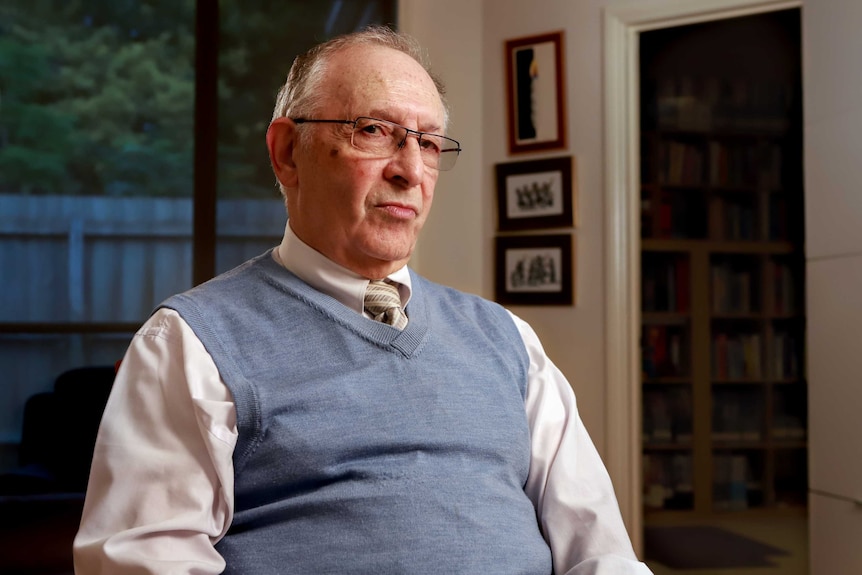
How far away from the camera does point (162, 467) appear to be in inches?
41.0

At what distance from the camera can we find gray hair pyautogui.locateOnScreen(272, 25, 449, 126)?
1289 mm

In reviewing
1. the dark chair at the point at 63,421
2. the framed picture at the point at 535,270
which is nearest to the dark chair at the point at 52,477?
the dark chair at the point at 63,421

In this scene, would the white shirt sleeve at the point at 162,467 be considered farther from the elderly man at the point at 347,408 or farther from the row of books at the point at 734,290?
the row of books at the point at 734,290

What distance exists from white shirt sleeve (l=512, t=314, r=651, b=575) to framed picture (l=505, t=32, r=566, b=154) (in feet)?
6.96

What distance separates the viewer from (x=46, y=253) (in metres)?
3.85

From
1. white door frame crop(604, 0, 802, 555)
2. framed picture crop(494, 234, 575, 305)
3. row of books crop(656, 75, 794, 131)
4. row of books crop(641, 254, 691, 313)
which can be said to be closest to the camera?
white door frame crop(604, 0, 802, 555)

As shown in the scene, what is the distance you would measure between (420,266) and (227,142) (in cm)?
112

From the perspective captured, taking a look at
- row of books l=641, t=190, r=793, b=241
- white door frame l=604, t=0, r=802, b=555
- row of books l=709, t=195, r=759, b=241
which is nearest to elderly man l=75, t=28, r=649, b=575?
white door frame l=604, t=0, r=802, b=555

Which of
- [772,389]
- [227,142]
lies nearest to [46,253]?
[227,142]

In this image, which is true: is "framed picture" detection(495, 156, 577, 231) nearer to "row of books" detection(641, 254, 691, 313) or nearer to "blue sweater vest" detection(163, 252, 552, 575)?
Answer: "row of books" detection(641, 254, 691, 313)

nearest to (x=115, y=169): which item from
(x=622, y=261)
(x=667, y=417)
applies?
(x=622, y=261)

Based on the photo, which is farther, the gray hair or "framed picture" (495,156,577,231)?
"framed picture" (495,156,577,231)

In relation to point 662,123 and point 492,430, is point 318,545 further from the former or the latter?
point 662,123

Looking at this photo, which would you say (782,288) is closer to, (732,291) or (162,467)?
(732,291)
